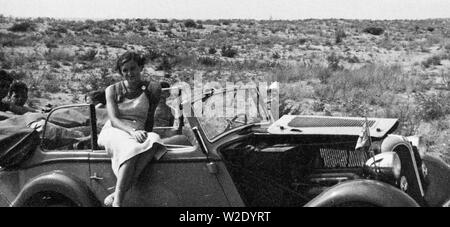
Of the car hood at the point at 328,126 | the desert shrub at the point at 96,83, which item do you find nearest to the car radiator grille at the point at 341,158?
the car hood at the point at 328,126

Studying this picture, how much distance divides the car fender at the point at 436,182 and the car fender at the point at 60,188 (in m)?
3.28

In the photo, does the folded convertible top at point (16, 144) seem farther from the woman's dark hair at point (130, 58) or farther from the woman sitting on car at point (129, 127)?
the woman's dark hair at point (130, 58)

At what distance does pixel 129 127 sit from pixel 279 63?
20488 millimetres

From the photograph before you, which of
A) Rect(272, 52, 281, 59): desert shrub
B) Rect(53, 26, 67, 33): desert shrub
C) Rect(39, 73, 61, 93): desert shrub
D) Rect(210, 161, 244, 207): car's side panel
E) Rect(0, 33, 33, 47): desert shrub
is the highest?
Rect(210, 161, 244, 207): car's side panel

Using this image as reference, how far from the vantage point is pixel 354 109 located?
13742mm

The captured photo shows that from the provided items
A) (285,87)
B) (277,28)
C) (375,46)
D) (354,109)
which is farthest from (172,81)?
(277,28)

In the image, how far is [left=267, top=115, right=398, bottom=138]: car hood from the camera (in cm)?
509

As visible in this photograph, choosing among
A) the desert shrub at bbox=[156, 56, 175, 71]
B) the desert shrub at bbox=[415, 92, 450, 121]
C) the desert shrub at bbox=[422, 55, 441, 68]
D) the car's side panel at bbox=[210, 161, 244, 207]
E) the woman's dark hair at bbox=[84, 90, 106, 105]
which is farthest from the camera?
the desert shrub at bbox=[156, 56, 175, 71]

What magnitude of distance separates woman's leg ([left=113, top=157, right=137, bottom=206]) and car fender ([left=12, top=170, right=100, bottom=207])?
43 centimetres

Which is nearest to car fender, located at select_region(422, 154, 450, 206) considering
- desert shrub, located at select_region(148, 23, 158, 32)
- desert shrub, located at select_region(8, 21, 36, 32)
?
desert shrub, located at select_region(8, 21, 36, 32)

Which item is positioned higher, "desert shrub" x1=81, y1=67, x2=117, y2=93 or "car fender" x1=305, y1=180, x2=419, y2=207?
"car fender" x1=305, y1=180, x2=419, y2=207

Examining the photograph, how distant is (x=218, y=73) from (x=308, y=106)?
7517 mm

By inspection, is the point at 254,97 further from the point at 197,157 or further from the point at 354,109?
the point at 354,109

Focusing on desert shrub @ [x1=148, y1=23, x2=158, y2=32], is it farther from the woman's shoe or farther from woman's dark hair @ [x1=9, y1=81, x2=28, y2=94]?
the woman's shoe
